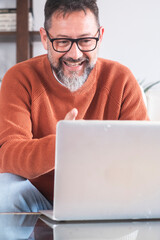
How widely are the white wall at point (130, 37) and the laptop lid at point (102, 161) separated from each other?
2.01 meters

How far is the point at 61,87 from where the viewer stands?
141 cm

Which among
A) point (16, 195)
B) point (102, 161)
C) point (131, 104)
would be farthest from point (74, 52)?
point (102, 161)

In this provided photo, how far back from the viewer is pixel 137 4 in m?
2.69

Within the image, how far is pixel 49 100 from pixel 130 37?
4.86 feet

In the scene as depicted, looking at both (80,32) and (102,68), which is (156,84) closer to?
(102,68)

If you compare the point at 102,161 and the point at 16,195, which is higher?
the point at 102,161

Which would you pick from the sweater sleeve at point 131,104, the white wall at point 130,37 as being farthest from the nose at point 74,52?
the white wall at point 130,37

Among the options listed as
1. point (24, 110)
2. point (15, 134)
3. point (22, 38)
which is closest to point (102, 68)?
point (24, 110)

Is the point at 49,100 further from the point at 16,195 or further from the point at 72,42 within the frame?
the point at 16,195

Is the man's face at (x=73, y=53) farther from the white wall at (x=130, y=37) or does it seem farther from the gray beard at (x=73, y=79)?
the white wall at (x=130, y=37)

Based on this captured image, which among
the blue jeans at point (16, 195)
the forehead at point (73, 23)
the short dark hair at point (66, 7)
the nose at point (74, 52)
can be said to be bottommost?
the blue jeans at point (16, 195)

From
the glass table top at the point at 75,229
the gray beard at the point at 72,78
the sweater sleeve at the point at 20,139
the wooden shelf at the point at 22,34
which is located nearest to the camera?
the glass table top at the point at 75,229

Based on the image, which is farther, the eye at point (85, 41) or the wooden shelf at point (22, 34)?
the wooden shelf at point (22, 34)

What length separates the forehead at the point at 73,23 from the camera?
130 centimetres
